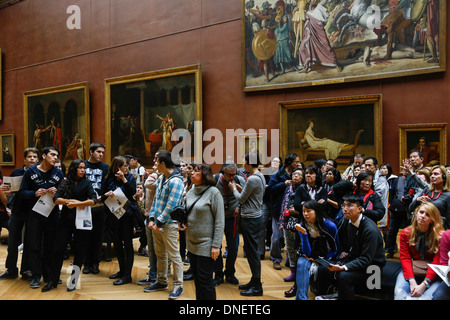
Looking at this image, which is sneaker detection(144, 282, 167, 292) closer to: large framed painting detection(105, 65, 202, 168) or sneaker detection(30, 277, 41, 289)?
sneaker detection(30, 277, 41, 289)

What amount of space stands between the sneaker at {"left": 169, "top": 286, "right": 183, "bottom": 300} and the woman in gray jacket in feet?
3.46

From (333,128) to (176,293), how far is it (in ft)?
18.7

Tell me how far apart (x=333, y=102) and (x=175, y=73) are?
→ 185 inches

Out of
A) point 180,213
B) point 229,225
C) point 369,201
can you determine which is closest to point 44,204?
point 180,213

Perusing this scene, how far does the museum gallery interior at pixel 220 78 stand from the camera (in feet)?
26.7

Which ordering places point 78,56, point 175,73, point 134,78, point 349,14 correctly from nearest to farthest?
1. point 349,14
2. point 175,73
3. point 134,78
4. point 78,56

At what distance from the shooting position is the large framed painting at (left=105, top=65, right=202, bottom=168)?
35.8 ft

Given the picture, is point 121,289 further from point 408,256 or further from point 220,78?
point 220,78

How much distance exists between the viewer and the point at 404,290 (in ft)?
13.0

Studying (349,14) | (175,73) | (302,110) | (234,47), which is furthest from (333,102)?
(175,73)

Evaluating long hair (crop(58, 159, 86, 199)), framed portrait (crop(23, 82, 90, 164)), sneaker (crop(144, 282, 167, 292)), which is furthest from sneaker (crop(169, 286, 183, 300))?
framed portrait (crop(23, 82, 90, 164))

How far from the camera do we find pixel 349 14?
8625 mm

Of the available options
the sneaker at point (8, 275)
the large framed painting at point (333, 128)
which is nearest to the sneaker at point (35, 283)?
the sneaker at point (8, 275)

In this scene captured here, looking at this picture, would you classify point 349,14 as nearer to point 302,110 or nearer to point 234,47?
point 302,110
